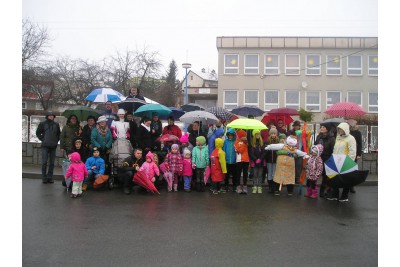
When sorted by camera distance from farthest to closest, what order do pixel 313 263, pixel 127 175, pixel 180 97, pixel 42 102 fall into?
1. pixel 180 97
2. pixel 42 102
3. pixel 127 175
4. pixel 313 263

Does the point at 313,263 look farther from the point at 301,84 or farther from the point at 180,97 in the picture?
the point at 180,97

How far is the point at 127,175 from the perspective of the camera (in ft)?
29.7

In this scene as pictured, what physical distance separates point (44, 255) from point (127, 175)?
4336mm

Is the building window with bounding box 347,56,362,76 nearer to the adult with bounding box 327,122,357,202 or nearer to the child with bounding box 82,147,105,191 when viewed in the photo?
the adult with bounding box 327,122,357,202

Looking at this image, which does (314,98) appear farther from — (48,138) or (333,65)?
(48,138)

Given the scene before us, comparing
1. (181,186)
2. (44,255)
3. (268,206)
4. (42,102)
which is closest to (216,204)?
(268,206)

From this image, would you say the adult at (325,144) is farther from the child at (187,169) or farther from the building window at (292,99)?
the building window at (292,99)

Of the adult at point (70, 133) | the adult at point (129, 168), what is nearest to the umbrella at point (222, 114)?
the adult at point (129, 168)

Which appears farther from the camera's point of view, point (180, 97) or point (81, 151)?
point (180, 97)

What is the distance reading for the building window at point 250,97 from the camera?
129ft

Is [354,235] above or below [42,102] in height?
below

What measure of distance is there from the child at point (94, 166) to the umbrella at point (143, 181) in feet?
3.04

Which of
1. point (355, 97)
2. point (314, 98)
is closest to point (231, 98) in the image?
point (314, 98)

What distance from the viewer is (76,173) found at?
8.49 metres
